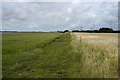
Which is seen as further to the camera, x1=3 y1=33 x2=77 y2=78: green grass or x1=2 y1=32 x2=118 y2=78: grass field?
x1=3 y1=33 x2=77 y2=78: green grass

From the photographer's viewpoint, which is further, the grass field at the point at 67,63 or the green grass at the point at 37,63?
the green grass at the point at 37,63

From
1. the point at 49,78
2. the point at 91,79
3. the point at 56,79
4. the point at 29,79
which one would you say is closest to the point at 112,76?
the point at 91,79

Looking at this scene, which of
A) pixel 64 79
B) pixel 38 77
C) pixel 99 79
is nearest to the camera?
pixel 99 79

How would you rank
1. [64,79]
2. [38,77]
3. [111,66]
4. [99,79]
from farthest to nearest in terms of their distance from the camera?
[111,66] < [38,77] < [64,79] < [99,79]

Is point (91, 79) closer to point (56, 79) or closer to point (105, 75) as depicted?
point (105, 75)

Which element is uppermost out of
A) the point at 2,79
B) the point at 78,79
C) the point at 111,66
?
the point at 111,66

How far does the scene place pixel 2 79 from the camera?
5215 mm

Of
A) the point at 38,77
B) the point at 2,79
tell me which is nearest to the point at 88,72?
the point at 38,77

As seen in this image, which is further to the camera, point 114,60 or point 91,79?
point 114,60

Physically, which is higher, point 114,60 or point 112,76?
point 114,60

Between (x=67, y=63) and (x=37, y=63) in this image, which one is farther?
(x=37, y=63)

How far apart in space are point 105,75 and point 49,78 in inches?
131

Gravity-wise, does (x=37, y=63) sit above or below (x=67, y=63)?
below

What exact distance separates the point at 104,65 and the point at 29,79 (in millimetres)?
5033
